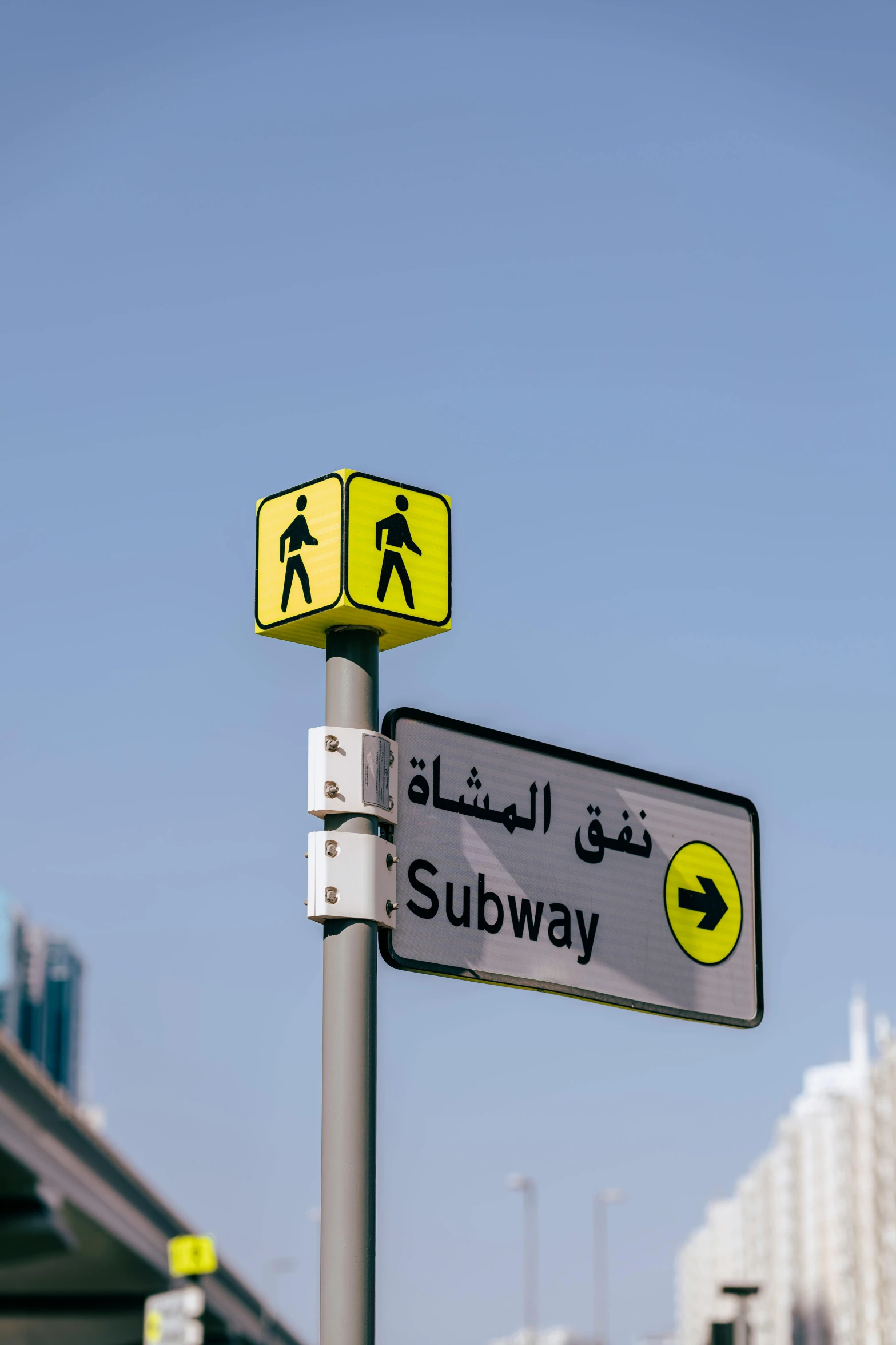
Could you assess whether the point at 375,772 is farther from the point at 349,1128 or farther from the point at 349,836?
the point at 349,1128

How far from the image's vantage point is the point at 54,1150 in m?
52.5

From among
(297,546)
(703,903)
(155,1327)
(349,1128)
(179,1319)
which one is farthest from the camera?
(155,1327)

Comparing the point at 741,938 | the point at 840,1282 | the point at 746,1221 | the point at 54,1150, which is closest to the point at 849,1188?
the point at 840,1282

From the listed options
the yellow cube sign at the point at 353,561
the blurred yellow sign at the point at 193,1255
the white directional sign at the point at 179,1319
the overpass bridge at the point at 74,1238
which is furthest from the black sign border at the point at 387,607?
the overpass bridge at the point at 74,1238

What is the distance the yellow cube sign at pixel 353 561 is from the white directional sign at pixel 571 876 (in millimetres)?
265

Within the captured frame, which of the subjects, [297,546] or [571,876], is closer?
[297,546]

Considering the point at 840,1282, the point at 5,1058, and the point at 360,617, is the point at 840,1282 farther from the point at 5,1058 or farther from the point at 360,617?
the point at 360,617

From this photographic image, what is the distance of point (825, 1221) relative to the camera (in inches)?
4552

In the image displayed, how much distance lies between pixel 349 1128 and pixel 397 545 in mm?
1354

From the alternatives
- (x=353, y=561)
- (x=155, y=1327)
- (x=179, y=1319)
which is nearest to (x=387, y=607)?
(x=353, y=561)

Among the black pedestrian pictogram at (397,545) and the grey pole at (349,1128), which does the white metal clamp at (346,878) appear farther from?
the black pedestrian pictogram at (397,545)

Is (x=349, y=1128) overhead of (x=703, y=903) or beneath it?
beneath

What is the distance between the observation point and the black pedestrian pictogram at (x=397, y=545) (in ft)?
14.3

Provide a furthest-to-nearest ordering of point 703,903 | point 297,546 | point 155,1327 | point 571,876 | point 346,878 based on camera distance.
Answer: point 155,1327
point 703,903
point 571,876
point 297,546
point 346,878
